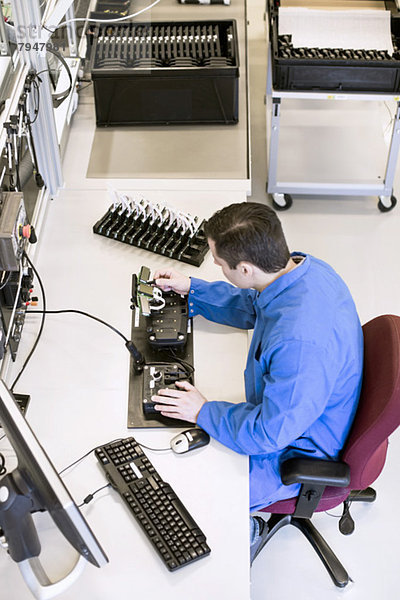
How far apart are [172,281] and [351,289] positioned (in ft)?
4.65

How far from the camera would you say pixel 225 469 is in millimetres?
1710

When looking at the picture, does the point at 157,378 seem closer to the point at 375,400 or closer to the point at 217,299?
the point at 217,299

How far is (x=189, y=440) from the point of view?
174 cm

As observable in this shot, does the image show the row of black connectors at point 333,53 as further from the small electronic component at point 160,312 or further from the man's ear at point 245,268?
the man's ear at point 245,268

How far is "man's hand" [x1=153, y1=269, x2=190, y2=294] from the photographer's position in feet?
6.76

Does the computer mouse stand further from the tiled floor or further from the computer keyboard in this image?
the tiled floor

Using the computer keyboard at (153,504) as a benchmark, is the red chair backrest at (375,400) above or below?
above

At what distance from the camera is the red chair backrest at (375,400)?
1.66m

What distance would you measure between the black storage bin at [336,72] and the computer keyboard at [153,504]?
2.04 meters

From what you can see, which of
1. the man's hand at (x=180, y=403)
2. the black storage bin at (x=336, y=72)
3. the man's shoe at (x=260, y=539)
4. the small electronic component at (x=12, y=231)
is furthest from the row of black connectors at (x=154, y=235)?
the black storage bin at (x=336, y=72)

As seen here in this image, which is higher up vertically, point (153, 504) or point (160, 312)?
point (160, 312)

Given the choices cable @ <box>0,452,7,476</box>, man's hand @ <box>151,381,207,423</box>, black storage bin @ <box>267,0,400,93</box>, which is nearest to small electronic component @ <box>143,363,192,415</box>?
man's hand @ <box>151,381,207,423</box>

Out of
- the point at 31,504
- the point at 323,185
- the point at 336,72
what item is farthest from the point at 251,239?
the point at 323,185

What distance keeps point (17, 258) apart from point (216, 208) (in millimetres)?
867
